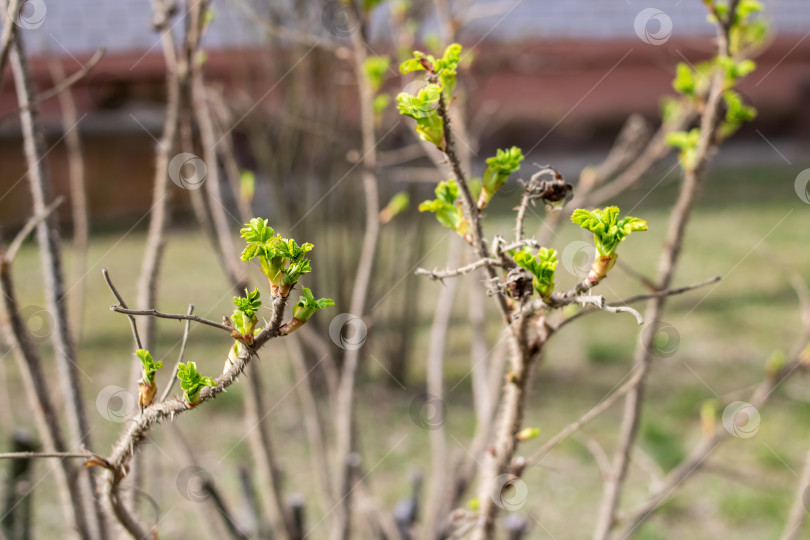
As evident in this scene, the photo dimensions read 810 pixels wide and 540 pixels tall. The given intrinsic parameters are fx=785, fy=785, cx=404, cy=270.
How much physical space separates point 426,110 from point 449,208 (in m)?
0.12

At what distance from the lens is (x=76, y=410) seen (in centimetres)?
100

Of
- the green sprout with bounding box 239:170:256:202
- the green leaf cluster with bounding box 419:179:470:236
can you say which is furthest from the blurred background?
the green leaf cluster with bounding box 419:179:470:236

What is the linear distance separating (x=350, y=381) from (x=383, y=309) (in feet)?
6.74

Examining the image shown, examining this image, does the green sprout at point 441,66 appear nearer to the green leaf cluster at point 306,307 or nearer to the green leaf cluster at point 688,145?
the green leaf cluster at point 306,307

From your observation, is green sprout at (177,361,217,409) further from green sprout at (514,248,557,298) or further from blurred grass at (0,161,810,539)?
Answer: blurred grass at (0,161,810,539)

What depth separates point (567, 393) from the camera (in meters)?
3.59

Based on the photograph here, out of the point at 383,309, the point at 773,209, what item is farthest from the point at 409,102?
the point at 773,209

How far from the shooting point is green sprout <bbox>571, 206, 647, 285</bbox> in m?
0.61

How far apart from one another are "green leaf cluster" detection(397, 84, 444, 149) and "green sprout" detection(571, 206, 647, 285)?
0.14 metres

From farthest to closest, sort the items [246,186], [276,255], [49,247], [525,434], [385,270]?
[385,270], [246,186], [49,247], [525,434], [276,255]

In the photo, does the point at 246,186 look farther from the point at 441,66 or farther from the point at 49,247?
the point at 441,66

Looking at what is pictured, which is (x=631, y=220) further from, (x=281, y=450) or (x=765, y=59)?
(x=765, y=59)

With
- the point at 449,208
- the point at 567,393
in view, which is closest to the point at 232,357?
the point at 449,208

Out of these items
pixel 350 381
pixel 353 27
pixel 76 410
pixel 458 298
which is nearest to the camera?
pixel 76 410
